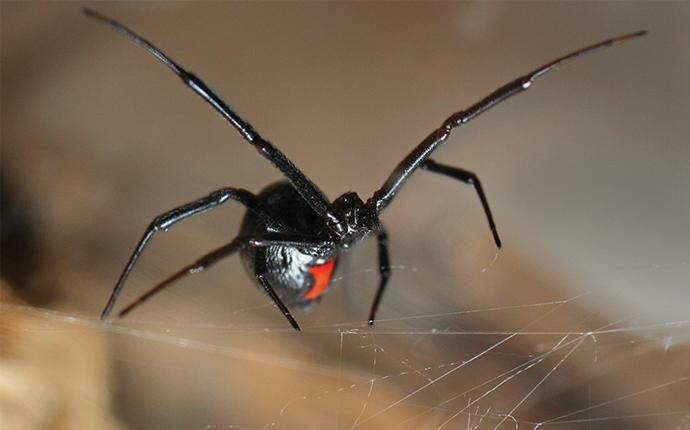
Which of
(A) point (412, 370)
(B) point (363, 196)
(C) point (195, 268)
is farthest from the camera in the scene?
(B) point (363, 196)

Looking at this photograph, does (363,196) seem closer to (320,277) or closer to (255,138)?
(320,277)

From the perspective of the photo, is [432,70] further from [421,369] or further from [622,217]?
[421,369]

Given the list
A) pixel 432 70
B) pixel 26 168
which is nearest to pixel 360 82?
pixel 432 70

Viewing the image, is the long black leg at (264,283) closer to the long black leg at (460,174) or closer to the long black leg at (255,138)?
the long black leg at (255,138)

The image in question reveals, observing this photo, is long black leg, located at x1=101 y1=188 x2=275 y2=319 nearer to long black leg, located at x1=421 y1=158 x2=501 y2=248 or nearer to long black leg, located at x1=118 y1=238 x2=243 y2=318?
long black leg, located at x1=118 y1=238 x2=243 y2=318

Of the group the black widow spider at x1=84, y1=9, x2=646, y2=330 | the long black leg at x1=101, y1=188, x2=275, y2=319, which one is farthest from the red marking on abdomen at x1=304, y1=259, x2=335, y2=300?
the long black leg at x1=101, y1=188, x2=275, y2=319

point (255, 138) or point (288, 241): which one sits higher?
point (255, 138)

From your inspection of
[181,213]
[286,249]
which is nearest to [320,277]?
[286,249]
